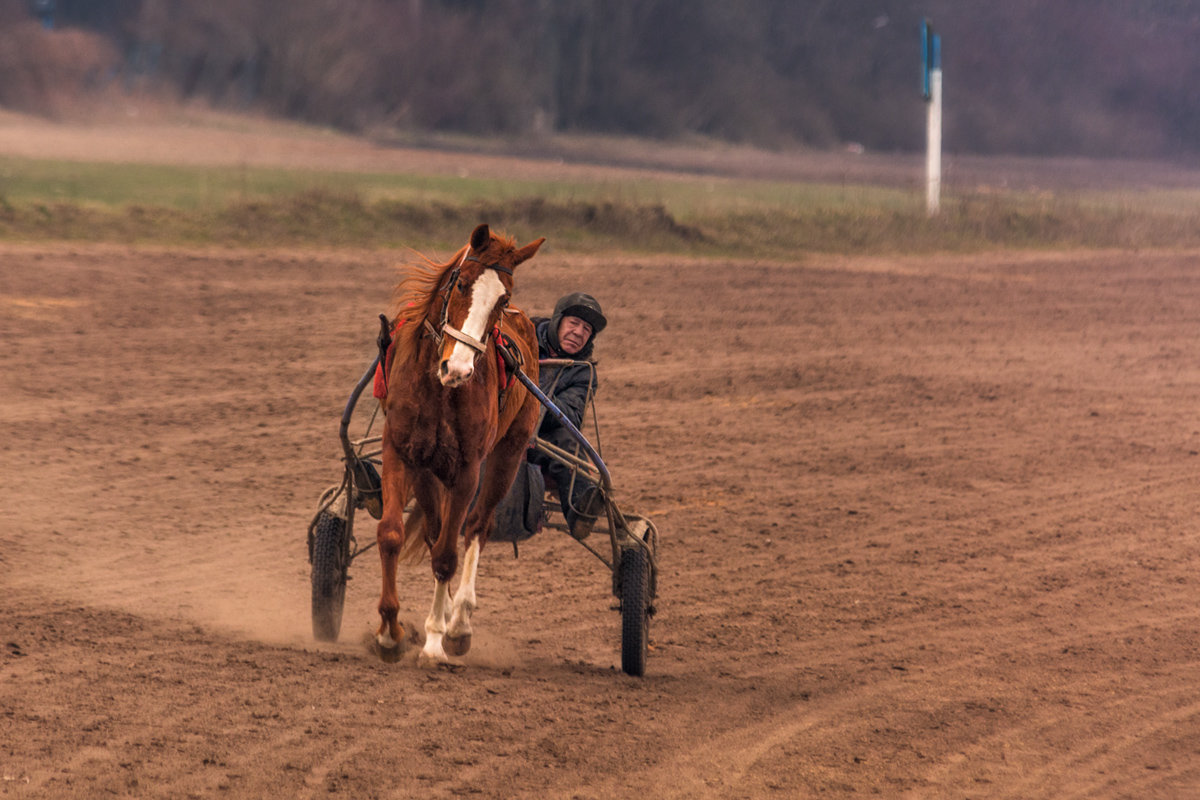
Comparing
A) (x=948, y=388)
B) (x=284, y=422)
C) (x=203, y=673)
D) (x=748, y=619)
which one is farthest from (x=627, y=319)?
(x=203, y=673)

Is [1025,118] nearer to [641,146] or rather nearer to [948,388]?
[641,146]

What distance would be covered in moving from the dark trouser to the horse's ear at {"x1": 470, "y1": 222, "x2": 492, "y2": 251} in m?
1.59

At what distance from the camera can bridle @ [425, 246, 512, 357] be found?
4.75m

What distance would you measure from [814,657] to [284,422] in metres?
5.57

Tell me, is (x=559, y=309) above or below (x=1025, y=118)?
below

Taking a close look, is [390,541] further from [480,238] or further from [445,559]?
[480,238]

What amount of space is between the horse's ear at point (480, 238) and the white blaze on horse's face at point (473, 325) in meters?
0.10

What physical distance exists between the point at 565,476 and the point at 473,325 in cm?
196

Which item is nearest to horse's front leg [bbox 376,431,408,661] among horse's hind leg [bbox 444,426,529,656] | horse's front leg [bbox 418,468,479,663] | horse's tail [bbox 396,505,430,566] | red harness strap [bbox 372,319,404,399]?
horse's front leg [bbox 418,468,479,663]

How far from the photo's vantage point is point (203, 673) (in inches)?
218

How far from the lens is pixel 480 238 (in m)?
4.87

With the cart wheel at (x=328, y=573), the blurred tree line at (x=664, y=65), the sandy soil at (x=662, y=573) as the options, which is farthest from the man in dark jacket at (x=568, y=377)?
the blurred tree line at (x=664, y=65)

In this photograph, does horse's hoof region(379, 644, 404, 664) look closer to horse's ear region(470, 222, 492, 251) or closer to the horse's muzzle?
the horse's muzzle

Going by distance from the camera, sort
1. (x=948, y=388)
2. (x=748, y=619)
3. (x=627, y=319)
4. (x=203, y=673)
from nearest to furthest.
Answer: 1. (x=203, y=673)
2. (x=748, y=619)
3. (x=948, y=388)
4. (x=627, y=319)
